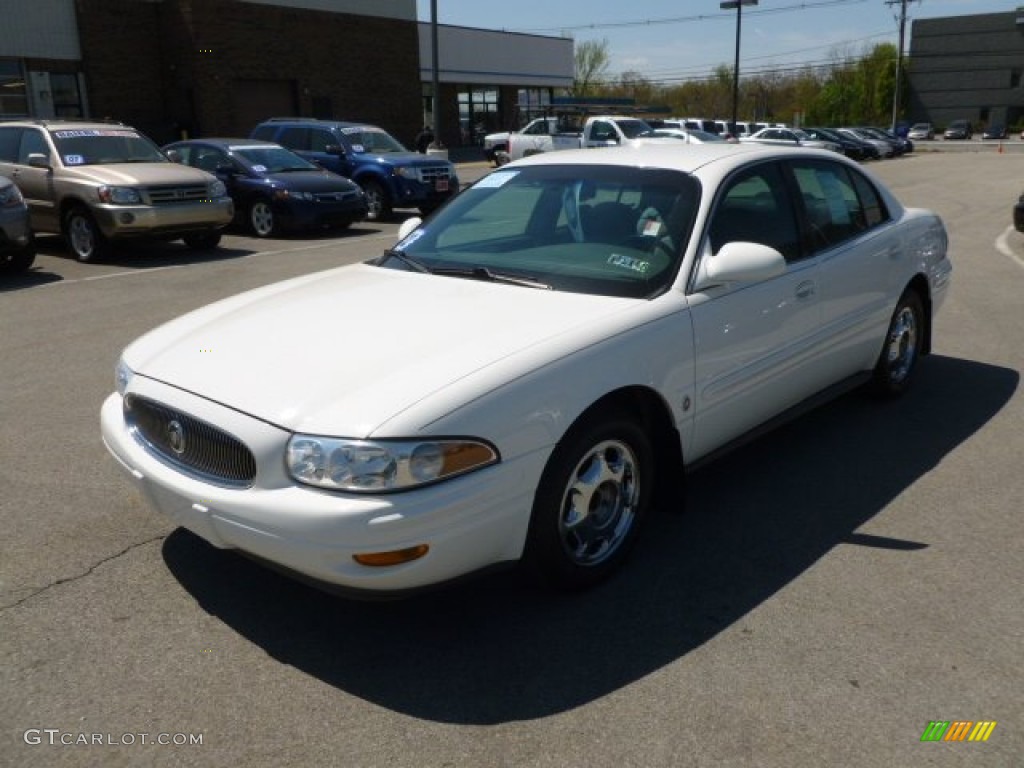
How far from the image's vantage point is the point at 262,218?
15.0 metres

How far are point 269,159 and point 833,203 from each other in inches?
486

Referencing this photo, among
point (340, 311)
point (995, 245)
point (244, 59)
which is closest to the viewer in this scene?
point (340, 311)

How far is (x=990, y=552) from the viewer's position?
3.84 m

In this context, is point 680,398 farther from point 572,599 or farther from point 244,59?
point 244,59

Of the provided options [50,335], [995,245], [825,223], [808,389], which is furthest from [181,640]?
[995,245]

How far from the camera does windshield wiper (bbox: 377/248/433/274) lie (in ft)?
14.1

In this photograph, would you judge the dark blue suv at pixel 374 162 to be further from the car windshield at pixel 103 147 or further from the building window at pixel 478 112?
the building window at pixel 478 112

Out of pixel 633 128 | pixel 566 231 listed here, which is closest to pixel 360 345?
pixel 566 231

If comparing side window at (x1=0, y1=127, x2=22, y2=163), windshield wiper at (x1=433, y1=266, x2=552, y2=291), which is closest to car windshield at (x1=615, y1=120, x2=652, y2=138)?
side window at (x1=0, y1=127, x2=22, y2=163)

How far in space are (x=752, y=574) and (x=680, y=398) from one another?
2.49 ft

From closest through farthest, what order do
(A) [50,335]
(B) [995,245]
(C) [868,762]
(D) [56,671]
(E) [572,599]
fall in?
(C) [868,762]
(D) [56,671]
(E) [572,599]
(A) [50,335]
(B) [995,245]

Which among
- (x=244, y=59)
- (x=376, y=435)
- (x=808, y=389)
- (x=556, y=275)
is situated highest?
(x=244, y=59)

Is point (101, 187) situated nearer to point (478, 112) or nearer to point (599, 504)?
point (599, 504)

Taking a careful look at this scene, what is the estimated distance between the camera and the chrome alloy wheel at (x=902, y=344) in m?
5.54
